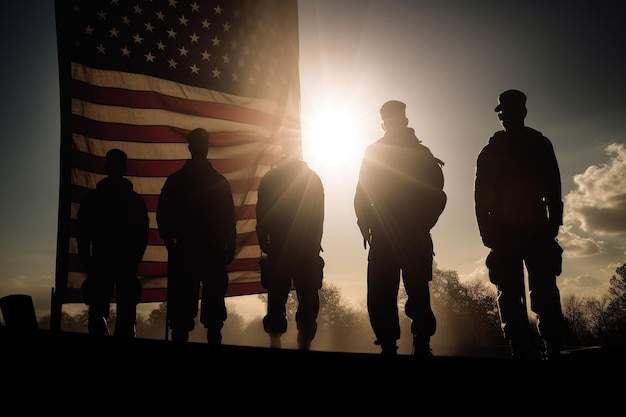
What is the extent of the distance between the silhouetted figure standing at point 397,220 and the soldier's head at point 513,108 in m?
0.83

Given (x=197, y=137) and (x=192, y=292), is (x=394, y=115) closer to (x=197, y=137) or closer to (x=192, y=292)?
(x=197, y=137)

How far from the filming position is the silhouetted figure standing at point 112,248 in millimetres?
4691

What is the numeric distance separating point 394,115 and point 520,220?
1.72 meters

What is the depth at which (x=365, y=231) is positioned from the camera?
4.58m

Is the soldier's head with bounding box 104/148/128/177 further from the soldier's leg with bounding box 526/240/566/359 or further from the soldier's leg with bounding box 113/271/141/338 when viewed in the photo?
the soldier's leg with bounding box 526/240/566/359

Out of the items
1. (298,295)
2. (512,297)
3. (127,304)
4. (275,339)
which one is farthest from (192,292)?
(512,297)

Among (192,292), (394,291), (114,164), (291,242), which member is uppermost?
(114,164)

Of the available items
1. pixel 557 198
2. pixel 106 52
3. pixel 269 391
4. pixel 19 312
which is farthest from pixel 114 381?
pixel 106 52

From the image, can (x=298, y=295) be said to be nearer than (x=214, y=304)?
No

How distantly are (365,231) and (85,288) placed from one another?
321 centimetres

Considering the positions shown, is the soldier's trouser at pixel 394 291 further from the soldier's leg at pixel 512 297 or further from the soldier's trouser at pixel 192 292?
the soldier's trouser at pixel 192 292

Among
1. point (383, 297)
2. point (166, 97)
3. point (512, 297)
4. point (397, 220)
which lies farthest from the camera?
point (166, 97)

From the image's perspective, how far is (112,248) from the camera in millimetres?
4785

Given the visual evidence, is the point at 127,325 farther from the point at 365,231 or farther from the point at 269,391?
the point at 269,391
